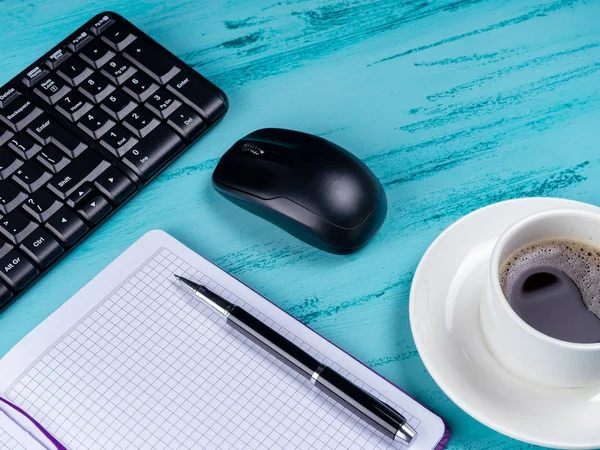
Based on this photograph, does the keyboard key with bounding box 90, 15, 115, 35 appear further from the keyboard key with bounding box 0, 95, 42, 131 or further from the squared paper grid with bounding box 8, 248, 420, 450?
the squared paper grid with bounding box 8, 248, 420, 450

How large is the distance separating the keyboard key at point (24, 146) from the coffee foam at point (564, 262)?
0.44 m

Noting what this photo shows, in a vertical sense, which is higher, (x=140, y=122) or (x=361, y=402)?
(x=140, y=122)

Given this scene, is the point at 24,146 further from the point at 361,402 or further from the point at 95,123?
the point at 361,402

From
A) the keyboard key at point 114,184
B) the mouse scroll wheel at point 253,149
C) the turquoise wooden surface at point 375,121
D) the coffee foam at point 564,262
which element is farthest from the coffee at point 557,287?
the keyboard key at point 114,184

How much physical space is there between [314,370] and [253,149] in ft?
0.70

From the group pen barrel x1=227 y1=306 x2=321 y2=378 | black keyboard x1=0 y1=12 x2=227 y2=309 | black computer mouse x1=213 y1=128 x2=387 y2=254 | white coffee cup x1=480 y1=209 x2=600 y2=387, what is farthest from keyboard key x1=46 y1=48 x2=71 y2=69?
white coffee cup x1=480 y1=209 x2=600 y2=387

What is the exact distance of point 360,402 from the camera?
593 mm

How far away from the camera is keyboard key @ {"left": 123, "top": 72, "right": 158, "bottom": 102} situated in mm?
751

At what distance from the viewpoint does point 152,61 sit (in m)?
0.77

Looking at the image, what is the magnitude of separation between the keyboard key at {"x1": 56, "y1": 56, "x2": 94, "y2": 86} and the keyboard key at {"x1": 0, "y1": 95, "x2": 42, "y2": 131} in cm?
4

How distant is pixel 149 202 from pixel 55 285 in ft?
0.38

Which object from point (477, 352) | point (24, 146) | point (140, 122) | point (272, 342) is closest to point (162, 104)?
point (140, 122)

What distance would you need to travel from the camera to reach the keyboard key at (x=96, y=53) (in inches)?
30.4

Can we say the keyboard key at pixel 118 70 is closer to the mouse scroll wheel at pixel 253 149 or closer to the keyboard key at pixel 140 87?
the keyboard key at pixel 140 87
